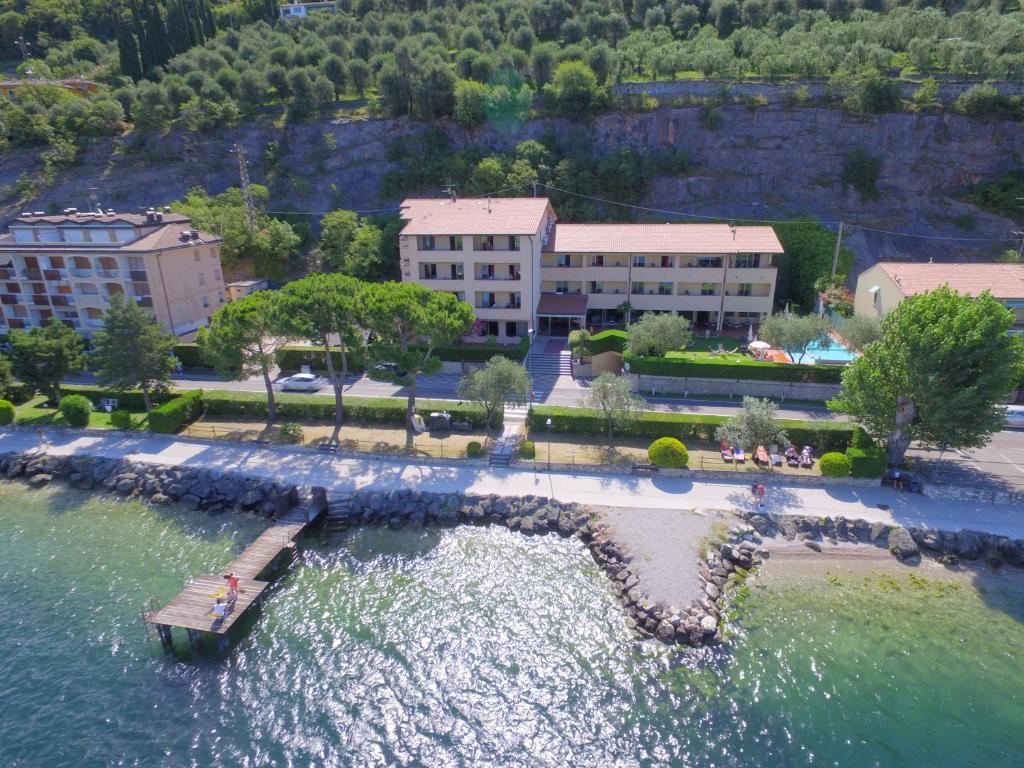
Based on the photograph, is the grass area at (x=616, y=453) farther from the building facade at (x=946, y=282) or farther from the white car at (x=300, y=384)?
the building facade at (x=946, y=282)

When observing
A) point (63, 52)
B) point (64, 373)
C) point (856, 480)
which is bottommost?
point (856, 480)

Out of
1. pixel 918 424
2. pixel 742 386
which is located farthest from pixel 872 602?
pixel 742 386

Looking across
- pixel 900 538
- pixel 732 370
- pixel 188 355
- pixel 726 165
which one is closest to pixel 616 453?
pixel 732 370

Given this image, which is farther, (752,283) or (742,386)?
(752,283)

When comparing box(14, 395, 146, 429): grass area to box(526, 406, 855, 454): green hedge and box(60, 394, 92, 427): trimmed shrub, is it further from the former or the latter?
box(526, 406, 855, 454): green hedge

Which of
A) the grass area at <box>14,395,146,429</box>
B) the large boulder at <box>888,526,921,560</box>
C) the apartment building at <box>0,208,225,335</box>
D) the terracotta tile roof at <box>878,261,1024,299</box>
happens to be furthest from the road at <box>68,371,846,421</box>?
the terracotta tile roof at <box>878,261,1024,299</box>

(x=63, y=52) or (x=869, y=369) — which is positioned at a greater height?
(x=63, y=52)

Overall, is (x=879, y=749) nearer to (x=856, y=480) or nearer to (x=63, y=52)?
(x=856, y=480)
